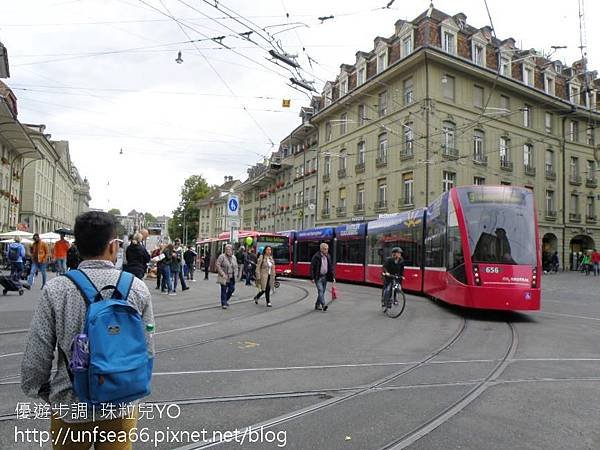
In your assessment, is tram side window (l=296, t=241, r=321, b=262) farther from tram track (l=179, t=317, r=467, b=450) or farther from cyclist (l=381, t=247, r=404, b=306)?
tram track (l=179, t=317, r=467, b=450)

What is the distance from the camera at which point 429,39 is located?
31.6 meters

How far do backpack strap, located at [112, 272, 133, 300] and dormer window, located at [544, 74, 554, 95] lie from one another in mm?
42635

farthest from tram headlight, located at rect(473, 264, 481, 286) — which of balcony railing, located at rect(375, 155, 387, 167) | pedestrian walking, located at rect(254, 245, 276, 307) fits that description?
balcony railing, located at rect(375, 155, 387, 167)

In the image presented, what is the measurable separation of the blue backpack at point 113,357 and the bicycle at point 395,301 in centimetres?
1018

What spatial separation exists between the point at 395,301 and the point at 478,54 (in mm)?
27991

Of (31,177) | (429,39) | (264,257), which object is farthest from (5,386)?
(31,177)

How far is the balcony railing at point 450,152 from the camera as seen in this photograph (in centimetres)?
3262

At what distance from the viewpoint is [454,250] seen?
493 inches

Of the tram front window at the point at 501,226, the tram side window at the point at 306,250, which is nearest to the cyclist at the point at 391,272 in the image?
the tram front window at the point at 501,226

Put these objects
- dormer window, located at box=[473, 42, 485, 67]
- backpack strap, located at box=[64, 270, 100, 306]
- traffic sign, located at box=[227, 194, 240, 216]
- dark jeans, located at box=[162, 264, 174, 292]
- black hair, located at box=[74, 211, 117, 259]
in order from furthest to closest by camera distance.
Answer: dormer window, located at box=[473, 42, 485, 67] → traffic sign, located at box=[227, 194, 240, 216] → dark jeans, located at box=[162, 264, 174, 292] → black hair, located at box=[74, 211, 117, 259] → backpack strap, located at box=[64, 270, 100, 306]

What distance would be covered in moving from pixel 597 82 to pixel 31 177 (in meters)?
57.8

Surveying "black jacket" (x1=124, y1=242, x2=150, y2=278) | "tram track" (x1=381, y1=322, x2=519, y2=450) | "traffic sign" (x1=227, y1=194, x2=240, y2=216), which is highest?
"traffic sign" (x1=227, y1=194, x2=240, y2=216)

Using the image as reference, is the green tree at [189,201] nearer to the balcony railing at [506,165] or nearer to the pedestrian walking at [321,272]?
the balcony railing at [506,165]

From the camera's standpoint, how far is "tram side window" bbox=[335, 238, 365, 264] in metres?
24.1
